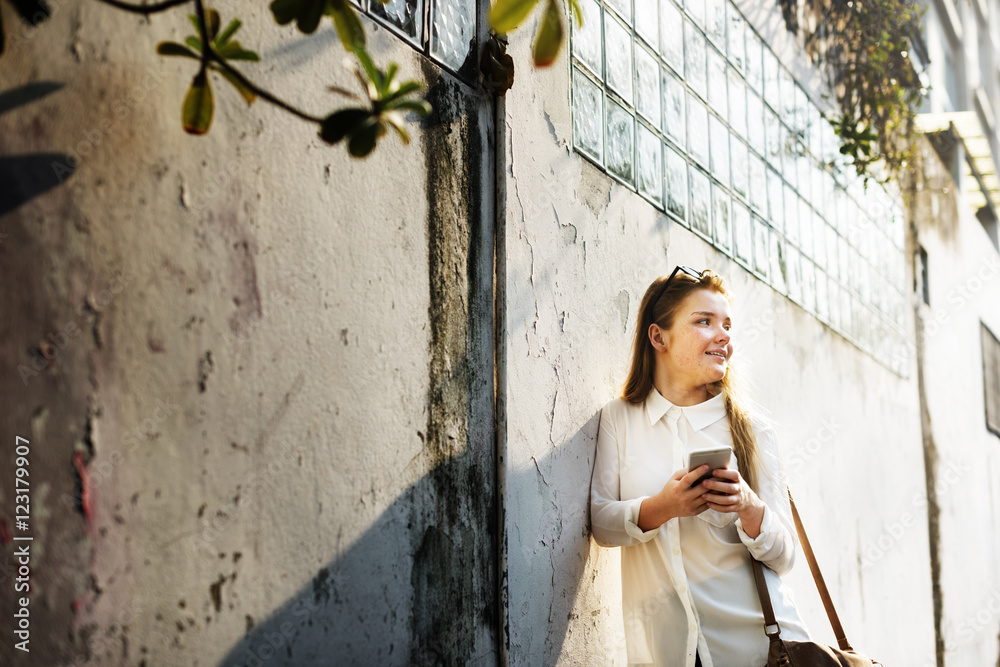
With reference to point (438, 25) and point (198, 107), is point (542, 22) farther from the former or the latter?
point (438, 25)

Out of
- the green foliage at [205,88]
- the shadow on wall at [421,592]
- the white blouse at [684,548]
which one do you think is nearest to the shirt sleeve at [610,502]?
the white blouse at [684,548]

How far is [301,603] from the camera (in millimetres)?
1781

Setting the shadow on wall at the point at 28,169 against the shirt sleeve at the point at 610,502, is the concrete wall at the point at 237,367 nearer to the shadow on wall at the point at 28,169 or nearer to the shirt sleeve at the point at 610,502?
the shadow on wall at the point at 28,169

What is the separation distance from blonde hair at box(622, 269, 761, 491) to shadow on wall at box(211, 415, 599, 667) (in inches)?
17.5

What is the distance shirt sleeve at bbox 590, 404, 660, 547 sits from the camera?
2.57m

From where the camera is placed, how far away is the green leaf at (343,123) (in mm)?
1357

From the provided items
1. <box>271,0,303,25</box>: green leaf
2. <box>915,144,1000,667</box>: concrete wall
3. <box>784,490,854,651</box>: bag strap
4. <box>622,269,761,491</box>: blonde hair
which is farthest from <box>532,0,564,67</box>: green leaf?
<box>915,144,1000,667</box>: concrete wall

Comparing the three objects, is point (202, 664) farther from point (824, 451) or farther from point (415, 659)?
point (824, 451)

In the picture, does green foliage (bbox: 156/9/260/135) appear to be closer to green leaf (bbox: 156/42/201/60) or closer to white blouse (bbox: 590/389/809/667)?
green leaf (bbox: 156/42/201/60)

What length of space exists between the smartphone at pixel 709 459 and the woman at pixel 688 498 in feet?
0.05

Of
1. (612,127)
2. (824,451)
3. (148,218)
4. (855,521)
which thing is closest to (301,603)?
(148,218)

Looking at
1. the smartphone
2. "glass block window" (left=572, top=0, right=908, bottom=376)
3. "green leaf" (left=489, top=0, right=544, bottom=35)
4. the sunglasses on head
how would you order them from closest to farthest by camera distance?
"green leaf" (left=489, top=0, right=544, bottom=35), the smartphone, the sunglasses on head, "glass block window" (left=572, top=0, right=908, bottom=376)

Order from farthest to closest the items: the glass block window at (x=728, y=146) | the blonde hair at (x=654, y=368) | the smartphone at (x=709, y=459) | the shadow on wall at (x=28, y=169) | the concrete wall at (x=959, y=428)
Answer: the concrete wall at (x=959, y=428)
the glass block window at (x=728, y=146)
the blonde hair at (x=654, y=368)
the smartphone at (x=709, y=459)
the shadow on wall at (x=28, y=169)

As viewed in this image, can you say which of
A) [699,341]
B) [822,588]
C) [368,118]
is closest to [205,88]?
[368,118]
